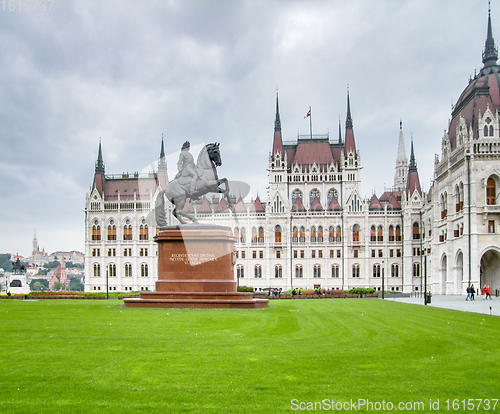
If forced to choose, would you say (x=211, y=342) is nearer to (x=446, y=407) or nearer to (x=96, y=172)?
(x=446, y=407)

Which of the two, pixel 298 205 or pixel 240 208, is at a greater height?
pixel 298 205

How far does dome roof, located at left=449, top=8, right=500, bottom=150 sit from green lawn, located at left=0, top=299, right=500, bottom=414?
49.2 metres

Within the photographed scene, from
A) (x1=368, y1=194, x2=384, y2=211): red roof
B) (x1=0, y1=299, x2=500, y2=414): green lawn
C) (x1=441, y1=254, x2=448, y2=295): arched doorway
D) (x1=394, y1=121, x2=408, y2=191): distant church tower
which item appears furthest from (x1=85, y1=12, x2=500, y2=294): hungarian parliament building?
(x1=0, y1=299, x2=500, y2=414): green lawn

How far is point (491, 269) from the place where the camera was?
62.7 m

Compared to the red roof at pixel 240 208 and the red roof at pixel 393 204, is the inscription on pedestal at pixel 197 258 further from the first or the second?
the red roof at pixel 393 204

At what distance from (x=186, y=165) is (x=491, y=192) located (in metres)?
42.4

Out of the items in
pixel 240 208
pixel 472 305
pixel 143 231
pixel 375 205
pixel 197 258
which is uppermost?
pixel 375 205

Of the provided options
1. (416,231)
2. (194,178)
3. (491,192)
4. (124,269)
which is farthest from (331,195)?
(194,178)

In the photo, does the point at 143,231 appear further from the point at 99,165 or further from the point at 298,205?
the point at 298,205

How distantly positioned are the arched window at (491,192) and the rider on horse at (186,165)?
41538 millimetres

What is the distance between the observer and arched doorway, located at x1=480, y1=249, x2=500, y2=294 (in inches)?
2413

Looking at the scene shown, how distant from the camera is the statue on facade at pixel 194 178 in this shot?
31.1m

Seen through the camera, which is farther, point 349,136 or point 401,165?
point 401,165

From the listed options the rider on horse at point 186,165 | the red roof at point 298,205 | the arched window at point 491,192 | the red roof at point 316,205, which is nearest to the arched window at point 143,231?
the red roof at point 298,205
